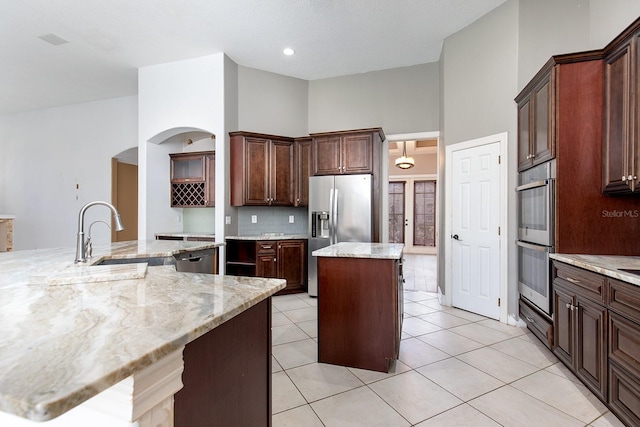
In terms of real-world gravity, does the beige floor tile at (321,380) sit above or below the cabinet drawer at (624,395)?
below

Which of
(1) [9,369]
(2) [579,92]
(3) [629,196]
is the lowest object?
(1) [9,369]

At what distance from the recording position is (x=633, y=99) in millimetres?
2010

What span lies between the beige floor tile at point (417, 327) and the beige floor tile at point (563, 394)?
974 millimetres

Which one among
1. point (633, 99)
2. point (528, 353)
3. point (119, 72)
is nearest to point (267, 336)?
point (528, 353)

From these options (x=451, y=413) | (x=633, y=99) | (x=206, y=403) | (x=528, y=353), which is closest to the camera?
(x=206, y=403)

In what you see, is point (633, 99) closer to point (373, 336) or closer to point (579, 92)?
point (579, 92)

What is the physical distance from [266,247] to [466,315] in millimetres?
2626

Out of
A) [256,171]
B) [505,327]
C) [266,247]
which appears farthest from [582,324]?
[256,171]

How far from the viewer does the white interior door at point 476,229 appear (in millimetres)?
3396

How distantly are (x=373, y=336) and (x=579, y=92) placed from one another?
2358 millimetres

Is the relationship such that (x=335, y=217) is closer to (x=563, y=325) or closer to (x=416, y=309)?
(x=416, y=309)

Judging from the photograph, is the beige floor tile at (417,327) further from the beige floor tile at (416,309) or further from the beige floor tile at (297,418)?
the beige floor tile at (297,418)

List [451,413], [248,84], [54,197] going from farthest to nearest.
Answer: [54,197] → [248,84] → [451,413]

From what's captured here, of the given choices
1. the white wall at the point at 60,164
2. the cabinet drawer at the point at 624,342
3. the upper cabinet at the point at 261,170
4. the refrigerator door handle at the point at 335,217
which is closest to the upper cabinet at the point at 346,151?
the refrigerator door handle at the point at 335,217
